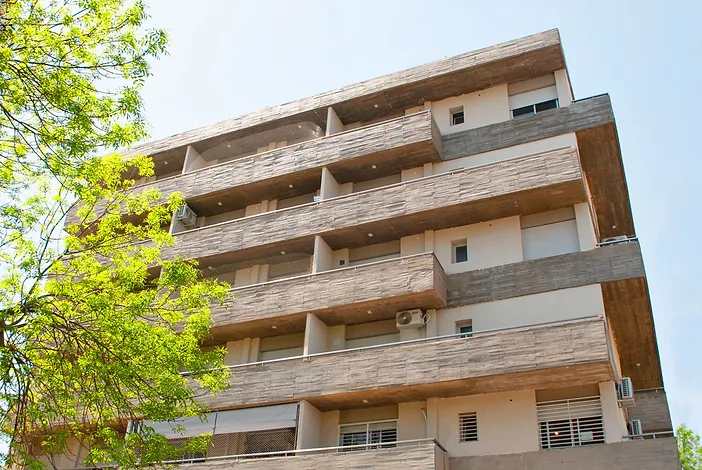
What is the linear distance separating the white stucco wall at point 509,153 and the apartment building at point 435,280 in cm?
8

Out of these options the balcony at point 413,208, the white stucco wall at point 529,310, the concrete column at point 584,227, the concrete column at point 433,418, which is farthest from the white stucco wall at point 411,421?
the concrete column at point 584,227

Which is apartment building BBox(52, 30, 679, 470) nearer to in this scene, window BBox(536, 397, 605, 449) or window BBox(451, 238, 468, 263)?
window BBox(536, 397, 605, 449)

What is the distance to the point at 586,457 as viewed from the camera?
16656mm

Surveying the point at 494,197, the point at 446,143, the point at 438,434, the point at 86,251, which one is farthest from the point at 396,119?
the point at 86,251

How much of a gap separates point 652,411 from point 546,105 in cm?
1173

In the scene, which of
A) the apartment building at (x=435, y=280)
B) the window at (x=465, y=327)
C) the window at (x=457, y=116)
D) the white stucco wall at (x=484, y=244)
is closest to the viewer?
the apartment building at (x=435, y=280)

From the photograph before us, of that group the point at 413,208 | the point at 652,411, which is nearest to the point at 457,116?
the point at 413,208

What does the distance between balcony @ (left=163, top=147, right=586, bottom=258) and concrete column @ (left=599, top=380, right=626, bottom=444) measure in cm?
623

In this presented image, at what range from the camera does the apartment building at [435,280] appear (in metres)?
18.2

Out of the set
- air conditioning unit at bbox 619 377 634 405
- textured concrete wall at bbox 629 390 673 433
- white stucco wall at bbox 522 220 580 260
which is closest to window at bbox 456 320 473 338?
white stucco wall at bbox 522 220 580 260

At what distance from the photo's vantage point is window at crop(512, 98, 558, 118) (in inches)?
→ 938

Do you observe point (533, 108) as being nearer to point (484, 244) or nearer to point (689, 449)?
point (484, 244)

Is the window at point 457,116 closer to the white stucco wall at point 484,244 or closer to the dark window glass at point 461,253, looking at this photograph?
the white stucco wall at point 484,244

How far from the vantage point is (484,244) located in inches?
864
